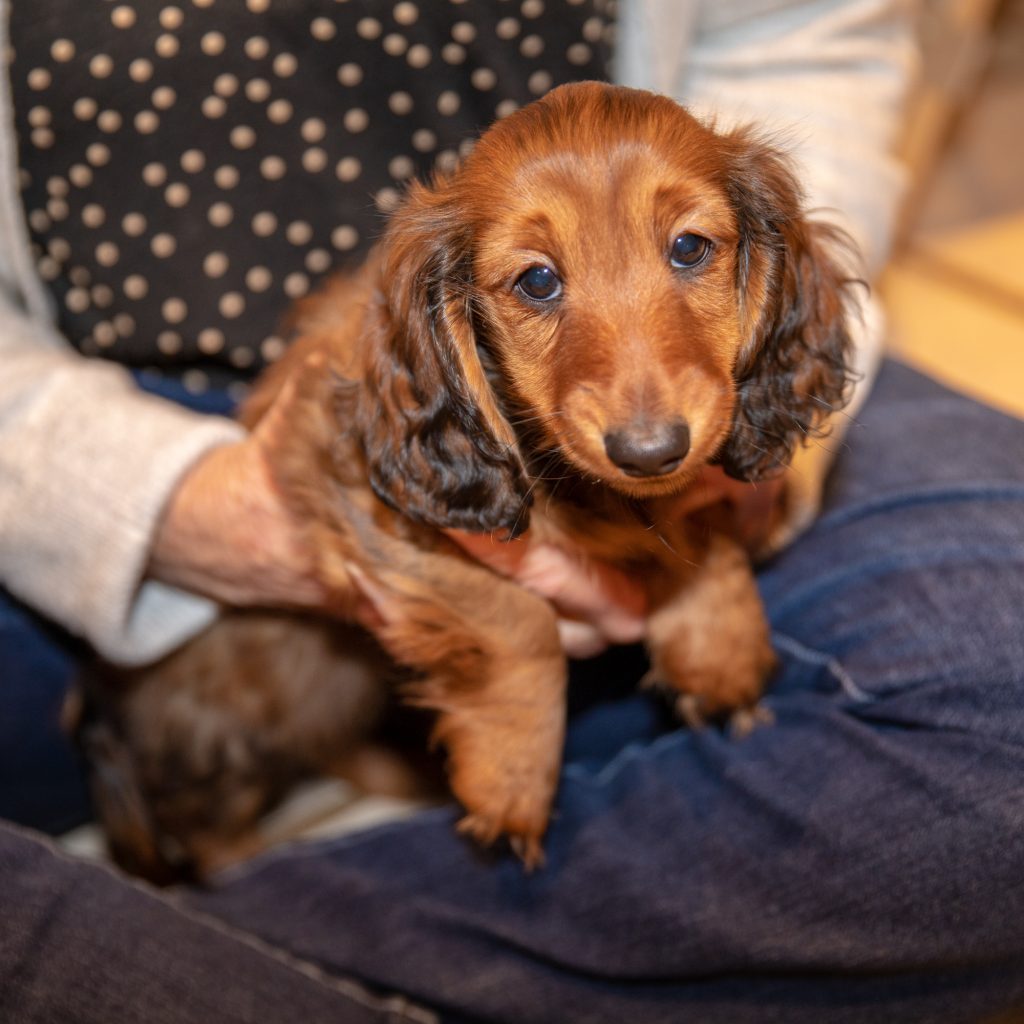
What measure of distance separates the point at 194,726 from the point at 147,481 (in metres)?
0.44

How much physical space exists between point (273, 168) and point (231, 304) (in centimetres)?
21

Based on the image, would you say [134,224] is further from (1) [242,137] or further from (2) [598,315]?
(2) [598,315]

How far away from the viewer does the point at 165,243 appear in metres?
1.58

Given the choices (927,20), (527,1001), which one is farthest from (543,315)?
(927,20)

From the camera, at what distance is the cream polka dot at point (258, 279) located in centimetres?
161

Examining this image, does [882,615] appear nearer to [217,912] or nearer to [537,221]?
[537,221]

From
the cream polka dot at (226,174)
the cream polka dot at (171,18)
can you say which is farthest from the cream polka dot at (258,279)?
the cream polka dot at (171,18)

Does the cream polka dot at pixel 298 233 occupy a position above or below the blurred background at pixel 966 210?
above

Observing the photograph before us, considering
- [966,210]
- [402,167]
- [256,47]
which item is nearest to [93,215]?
[256,47]

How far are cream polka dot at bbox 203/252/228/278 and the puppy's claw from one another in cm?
102

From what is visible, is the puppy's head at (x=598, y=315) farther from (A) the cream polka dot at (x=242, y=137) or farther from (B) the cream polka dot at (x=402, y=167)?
(A) the cream polka dot at (x=242, y=137)

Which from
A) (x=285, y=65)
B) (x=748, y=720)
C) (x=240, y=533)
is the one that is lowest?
(x=748, y=720)

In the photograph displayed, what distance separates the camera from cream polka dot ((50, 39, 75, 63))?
1466 mm

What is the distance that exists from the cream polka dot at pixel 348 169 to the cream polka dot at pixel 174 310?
1.02 feet
